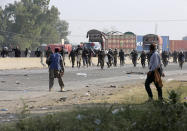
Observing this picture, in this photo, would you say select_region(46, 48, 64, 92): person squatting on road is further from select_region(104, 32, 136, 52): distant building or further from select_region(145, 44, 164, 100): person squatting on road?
select_region(104, 32, 136, 52): distant building

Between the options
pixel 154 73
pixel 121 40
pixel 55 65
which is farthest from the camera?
pixel 121 40

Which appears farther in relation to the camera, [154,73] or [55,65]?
[55,65]

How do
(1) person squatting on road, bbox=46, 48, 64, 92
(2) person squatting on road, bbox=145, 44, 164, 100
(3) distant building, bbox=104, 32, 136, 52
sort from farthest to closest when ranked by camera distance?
(3) distant building, bbox=104, 32, 136, 52 → (1) person squatting on road, bbox=46, 48, 64, 92 → (2) person squatting on road, bbox=145, 44, 164, 100

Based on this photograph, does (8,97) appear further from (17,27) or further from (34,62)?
(17,27)

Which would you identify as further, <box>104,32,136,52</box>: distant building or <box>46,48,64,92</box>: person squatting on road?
<box>104,32,136,52</box>: distant building

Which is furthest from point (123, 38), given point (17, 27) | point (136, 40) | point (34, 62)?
point (17, 27)

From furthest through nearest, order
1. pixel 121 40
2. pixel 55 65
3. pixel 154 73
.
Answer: pixel 121 40 → pixel 55 65 → pixel 154 73

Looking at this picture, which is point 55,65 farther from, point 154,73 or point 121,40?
point 121,40

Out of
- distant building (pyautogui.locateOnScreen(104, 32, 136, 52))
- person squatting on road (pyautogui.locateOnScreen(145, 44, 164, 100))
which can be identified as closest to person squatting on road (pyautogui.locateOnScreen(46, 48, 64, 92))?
person squatting on road (pyautogui.locateOnScreen(145, 44, 164, 100))

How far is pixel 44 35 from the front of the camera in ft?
432

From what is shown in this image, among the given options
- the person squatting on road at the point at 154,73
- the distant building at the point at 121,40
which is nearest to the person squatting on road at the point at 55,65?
the person squatting on road at the point at 154,73

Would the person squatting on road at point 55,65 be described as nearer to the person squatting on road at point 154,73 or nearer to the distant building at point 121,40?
the person squatting on road at point 154,73

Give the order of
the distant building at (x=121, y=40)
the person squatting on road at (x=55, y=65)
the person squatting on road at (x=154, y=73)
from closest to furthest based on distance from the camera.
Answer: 1. the person squatting on road at (x=154, y=73)
2. the person squatting on road at (x=55, y=65)
3. the distant building at (x=121, y=40)

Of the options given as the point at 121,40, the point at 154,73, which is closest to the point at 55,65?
the point at 154,73
